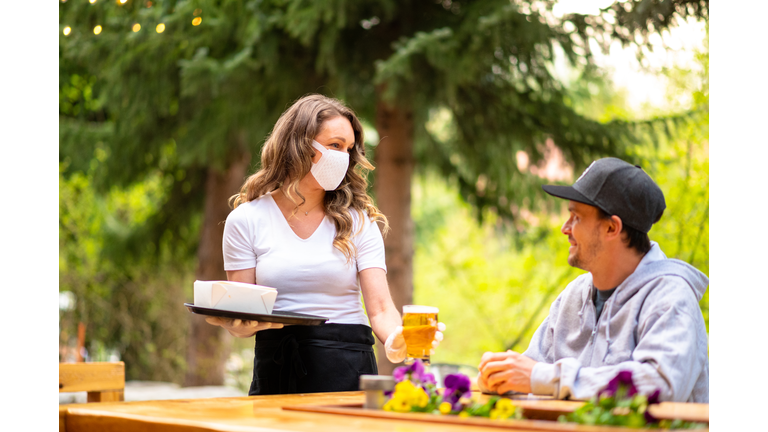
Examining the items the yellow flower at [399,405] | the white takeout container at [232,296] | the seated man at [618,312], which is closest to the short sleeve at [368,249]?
the white takeout container at [232,296]

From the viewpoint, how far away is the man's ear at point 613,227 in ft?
5.94

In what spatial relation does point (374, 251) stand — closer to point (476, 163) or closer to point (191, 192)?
point (476, 163)

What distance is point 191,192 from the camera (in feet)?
24.7

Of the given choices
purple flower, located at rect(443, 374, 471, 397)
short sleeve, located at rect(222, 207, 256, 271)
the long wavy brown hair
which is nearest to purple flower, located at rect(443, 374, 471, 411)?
purple flower, located at rect(443, 374, 471, 397)

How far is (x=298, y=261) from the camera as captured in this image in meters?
2.17

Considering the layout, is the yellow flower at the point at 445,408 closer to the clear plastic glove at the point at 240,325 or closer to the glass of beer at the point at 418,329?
the glass of beer at the point at 418,329

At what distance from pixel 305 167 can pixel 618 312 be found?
3.70 ft

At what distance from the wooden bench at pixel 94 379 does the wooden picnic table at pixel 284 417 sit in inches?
32.1

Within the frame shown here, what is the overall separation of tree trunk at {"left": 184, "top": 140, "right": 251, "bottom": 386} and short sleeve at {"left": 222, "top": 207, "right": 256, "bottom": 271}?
4.56 metres

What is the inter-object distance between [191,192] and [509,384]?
20.9 feet

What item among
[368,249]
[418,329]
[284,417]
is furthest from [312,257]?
[284,417]

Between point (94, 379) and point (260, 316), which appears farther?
point (94, 379)

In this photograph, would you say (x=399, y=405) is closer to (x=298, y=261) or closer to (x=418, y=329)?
(x=418, y=329)
